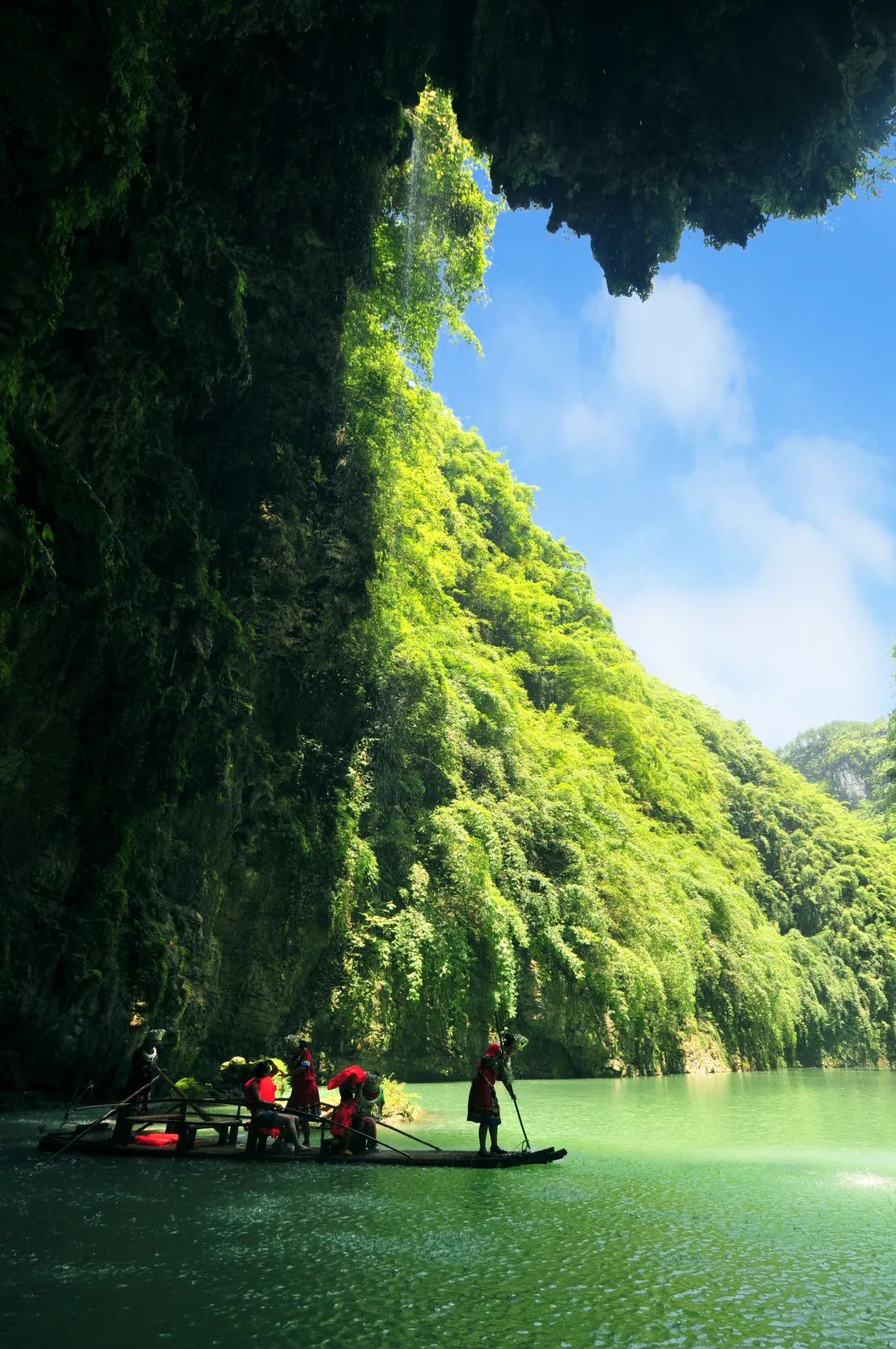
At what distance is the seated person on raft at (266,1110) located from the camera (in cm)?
1012

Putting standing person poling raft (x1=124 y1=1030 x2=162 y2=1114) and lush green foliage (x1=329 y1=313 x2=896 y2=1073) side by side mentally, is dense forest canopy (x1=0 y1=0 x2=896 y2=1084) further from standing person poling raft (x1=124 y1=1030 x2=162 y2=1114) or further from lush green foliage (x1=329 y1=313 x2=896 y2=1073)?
standing person poling raft (x1=124 y1=1030 x2=162 y2=1114)

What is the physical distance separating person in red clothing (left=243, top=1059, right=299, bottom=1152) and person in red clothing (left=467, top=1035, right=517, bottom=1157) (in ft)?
6.68

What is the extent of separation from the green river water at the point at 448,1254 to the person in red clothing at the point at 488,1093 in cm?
59

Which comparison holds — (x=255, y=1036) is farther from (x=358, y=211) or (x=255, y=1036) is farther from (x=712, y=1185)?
(x=358, y=211)

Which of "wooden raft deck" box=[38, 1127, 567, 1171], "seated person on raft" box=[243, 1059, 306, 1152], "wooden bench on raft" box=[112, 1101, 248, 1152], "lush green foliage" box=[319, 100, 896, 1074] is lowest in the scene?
→ "wooden raft deck" box=[38, 1127, 567, 1171]

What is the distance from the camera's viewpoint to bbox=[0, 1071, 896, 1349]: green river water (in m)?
5.09

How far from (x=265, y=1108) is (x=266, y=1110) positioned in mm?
35

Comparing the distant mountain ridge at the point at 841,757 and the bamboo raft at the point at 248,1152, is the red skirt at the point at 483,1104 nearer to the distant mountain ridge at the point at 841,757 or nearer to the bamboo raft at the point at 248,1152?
the bamboo raft at the point at 248,1152

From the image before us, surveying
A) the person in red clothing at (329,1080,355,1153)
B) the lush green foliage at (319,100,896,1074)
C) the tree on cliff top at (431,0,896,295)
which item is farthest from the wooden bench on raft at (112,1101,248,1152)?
the tree on cliff top at (431,0,896,295)

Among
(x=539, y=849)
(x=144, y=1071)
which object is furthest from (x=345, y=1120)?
(x=539, y=849)

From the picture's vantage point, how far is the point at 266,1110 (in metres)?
10.4

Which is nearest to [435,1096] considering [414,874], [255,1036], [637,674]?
[255,1036]

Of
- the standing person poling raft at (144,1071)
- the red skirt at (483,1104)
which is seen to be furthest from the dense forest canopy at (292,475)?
the red skirt at (483,1104)

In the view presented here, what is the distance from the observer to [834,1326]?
5.38 metres
